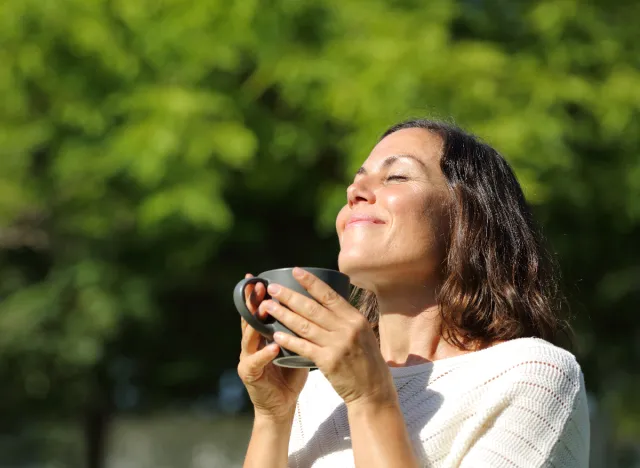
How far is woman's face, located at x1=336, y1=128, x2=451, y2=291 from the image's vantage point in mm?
1981

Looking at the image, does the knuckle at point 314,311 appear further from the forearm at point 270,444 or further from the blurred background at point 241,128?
the blurred background at point 241,128

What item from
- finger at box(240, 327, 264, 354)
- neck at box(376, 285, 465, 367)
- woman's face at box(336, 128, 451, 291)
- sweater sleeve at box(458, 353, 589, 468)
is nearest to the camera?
sweater sleeve at box(458, 353, 589, 468)

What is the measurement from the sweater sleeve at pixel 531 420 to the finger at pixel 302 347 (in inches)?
14.4

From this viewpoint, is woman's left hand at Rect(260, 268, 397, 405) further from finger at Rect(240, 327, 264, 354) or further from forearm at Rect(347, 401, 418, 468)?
finger at Rect(240, 327, 264, 354)

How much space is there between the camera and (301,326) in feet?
5.52

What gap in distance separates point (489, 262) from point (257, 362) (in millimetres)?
576

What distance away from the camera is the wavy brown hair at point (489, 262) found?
2062 mm

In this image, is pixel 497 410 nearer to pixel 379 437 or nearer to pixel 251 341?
pixel 379 437

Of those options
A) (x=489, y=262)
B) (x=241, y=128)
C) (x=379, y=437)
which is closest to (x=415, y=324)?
(x=489, y=262)

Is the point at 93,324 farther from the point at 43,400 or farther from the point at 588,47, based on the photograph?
the point at 588,47

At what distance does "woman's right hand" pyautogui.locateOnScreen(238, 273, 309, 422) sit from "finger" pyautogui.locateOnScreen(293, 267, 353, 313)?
0.52ft

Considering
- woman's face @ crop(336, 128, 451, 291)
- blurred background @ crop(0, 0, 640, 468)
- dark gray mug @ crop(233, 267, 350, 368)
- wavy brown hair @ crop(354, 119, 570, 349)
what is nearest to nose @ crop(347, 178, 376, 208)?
woman's face @ crop(336, 128, 451, 291)

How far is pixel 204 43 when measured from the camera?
5.93 metres

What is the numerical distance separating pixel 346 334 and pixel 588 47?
5.17 m
